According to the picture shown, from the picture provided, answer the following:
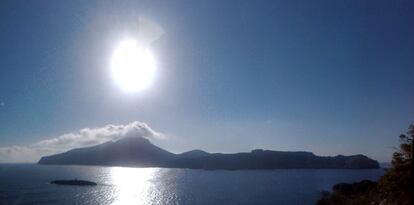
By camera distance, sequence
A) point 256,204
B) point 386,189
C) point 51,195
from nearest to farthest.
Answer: point 386,189, point 256,204, point 51,195

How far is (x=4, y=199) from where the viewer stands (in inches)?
4368

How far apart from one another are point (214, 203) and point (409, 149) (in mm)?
86699

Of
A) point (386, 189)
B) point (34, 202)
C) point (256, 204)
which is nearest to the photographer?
point (386, 189)

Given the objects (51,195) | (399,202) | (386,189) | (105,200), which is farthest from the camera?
(51,195)

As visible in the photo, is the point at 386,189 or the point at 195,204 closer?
the point at 386,189

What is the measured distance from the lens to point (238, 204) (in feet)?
334

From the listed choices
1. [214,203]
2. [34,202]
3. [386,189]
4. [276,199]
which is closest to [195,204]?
[214,203]

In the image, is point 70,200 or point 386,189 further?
point 70,200

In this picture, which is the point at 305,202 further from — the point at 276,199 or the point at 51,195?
the point at 51,195

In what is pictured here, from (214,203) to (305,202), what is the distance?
28.7 m

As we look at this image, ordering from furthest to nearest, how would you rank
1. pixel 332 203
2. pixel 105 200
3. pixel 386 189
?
pixel 105 200
pixel 332 203
pixel 386 189

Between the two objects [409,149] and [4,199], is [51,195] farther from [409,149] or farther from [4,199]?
[409,149]

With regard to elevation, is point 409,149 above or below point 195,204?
above

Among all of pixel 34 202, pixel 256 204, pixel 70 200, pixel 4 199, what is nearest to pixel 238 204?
pixel 256 204
